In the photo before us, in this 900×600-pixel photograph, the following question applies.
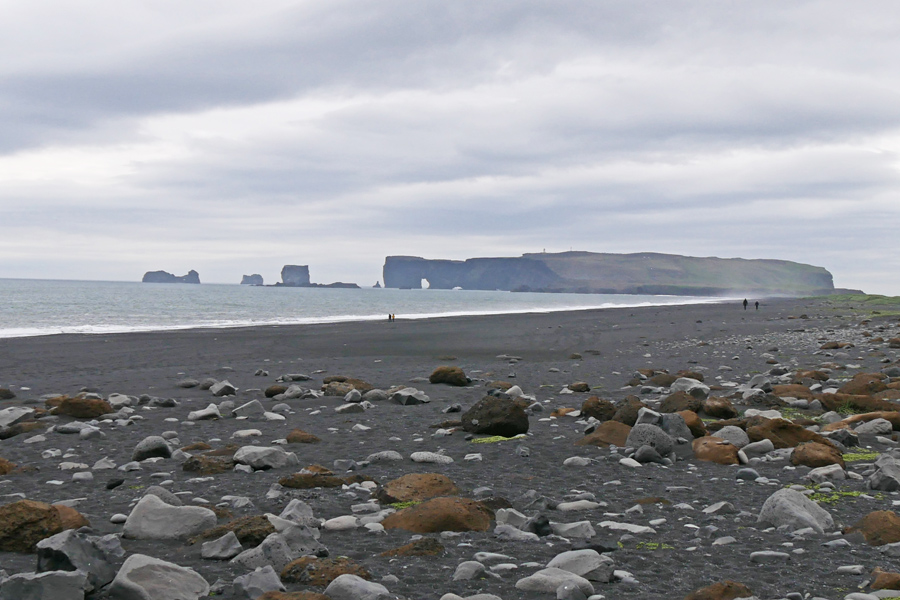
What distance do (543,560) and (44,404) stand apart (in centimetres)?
1019

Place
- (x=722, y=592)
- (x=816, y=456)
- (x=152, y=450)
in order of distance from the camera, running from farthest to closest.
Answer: (x=152, y=450) < (x=816, y=456) < (x=722, y=592)

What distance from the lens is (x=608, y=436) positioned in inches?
292

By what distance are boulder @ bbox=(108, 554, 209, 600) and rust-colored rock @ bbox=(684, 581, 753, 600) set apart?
245cm

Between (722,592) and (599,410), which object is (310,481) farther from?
(599,410)

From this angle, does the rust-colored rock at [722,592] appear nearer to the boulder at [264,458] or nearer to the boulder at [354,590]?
the boulder at [354,590]

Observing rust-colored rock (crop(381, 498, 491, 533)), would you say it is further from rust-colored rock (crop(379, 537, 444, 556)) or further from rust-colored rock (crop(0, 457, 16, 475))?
rust-colored rock (crop(0, 457, 16, 475))

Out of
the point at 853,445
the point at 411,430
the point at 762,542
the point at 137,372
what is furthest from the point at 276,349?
the point at 762,542

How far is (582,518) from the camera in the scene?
4.78 metres

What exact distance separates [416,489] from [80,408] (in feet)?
21.3

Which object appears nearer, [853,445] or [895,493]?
[895,493]

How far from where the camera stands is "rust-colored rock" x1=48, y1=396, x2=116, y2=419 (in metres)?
9.46

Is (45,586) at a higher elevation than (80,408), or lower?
higher

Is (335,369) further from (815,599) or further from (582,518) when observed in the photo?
(815,599)

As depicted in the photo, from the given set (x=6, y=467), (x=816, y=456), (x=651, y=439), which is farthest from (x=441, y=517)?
(x=6, y=467)
